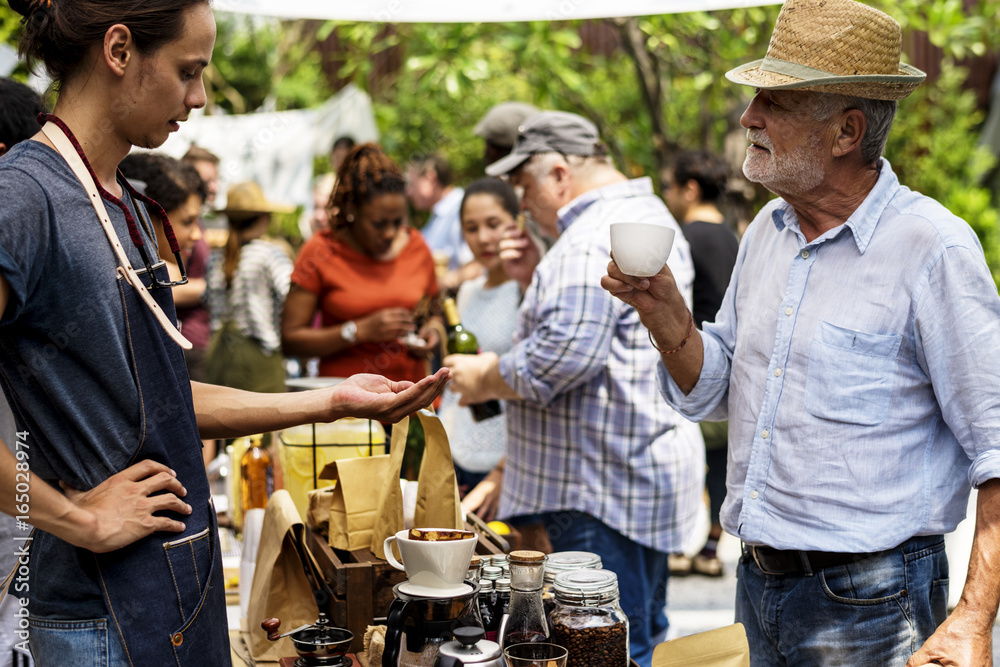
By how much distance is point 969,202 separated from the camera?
27.1 ft

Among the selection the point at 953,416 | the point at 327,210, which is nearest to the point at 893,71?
the point at 953,416

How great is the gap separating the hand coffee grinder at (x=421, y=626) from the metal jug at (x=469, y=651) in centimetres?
4

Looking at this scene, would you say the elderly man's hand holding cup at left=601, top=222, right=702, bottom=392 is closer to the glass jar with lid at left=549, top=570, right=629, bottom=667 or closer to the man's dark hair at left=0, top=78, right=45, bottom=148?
the glass jar with lid at left=549, top=570, right=629, bottom=667

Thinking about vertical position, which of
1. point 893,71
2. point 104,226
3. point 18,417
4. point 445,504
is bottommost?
point 445,504

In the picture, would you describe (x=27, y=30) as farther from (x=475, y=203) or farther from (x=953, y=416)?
(x=475, y=203)

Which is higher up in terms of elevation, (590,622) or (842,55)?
(842,55)

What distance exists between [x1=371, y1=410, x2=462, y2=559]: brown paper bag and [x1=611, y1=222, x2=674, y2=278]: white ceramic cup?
0.49 m

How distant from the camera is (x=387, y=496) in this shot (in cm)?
189

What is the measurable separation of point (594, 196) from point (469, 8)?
102 cm

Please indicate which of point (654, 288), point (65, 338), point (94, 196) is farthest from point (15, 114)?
point (654, 288)

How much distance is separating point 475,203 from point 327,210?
0.63 m

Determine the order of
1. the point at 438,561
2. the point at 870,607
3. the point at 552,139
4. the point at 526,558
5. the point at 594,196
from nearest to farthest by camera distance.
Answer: the point at 438,561 < the point at 526,558 < the point at 870,607 < the point at 594,196 < the point at 552,139

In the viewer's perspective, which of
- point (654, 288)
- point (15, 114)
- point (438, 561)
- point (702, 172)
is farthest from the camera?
point (702, 172)

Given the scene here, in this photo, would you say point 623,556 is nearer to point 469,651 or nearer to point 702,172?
point 469,651
